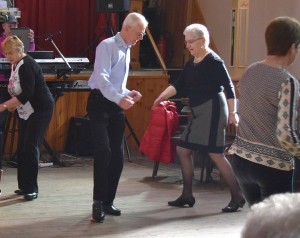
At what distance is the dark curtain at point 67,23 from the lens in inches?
335

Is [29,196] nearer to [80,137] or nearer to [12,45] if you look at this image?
[12,45]

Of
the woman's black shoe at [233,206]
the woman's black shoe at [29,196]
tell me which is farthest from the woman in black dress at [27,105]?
the woman's black shoe at [233,206]

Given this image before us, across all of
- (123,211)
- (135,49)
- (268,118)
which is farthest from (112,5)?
(268,118)

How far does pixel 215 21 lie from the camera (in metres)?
8.26

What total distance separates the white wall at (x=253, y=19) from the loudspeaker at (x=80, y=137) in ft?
6.07

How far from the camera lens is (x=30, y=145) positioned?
5020mm

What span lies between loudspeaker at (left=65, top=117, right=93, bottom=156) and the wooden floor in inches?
37.8

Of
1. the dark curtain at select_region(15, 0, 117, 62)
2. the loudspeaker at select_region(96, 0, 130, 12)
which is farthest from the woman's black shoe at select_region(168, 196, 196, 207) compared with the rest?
the dark curtain at select_region(15, 0, 117, 62)

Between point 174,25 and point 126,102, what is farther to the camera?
point 174,25

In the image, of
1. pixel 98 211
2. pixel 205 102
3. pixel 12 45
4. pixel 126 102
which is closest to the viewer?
pixel 126 102

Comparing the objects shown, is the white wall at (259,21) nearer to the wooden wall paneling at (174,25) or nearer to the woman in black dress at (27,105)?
the wooden wall paneling at (174,25)

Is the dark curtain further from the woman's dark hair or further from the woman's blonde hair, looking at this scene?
the woman's dark hair

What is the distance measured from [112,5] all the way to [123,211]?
3.31 metres

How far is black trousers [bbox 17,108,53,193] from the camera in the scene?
4.98 meters
